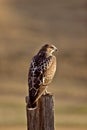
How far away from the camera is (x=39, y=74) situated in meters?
6.36

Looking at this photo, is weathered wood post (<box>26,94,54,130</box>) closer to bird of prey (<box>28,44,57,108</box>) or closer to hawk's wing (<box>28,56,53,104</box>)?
bird of prey (<box>28,44,57,108</box>)

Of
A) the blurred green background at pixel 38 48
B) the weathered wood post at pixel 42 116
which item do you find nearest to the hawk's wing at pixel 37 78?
the weathered wood post at pixel 42 116

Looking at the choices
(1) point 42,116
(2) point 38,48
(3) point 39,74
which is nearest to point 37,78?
(3) point 39,74

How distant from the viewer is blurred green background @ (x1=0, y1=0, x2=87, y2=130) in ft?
54.9

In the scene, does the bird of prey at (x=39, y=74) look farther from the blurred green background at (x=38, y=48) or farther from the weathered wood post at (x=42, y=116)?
the blurred green background at (x=38, y=48)

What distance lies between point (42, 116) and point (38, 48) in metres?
15.8

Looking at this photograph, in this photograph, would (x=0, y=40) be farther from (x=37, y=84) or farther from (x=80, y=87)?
(x=37, y=84)

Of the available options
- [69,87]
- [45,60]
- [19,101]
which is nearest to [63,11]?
[69,87]

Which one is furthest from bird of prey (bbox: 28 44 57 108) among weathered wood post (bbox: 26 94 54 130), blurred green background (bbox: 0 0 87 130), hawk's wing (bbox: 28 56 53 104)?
blurred green background (bbox: 0 0 87 130)

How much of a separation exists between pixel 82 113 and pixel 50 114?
37.7ft

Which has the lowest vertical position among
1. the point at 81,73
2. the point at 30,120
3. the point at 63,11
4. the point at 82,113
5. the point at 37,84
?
the point at 30,120

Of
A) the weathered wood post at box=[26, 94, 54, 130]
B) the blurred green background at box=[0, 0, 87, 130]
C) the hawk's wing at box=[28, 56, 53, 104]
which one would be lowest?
the weathered wood post at box=[26, 94, 54, 130]

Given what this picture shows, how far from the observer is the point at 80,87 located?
63.3ft

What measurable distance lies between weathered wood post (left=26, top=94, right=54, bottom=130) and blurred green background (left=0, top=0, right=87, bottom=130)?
397 inches
